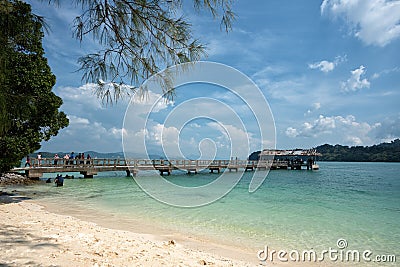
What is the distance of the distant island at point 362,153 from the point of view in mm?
93606

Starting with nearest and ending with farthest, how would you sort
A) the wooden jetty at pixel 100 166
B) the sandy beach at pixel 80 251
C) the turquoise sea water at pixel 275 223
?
the sandy beach at pixel 80 251, the turquoise sea water at pixel 275 223, the wooden jetty at pixel 100 166

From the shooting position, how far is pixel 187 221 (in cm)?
884

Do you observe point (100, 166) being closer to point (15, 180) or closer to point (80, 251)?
point (15, 180)

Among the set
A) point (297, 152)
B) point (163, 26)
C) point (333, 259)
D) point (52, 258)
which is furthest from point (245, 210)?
point (297, 152)

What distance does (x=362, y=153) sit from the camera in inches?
4141

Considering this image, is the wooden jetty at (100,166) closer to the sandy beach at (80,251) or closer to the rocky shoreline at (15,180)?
the rocky shoreline at (15,180)

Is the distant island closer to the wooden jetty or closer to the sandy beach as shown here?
the wooden jetty

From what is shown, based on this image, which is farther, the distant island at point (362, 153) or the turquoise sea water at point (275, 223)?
the distant island at point (362, 153)

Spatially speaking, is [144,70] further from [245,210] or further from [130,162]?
[130,162]

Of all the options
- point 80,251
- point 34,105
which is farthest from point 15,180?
point 80,251

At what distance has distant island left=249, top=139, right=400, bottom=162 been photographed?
93.6 m

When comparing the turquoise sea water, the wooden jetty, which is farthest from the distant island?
the turquoise sea water

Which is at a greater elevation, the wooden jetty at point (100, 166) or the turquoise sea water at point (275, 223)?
the wooden jetty at point (100, 166)

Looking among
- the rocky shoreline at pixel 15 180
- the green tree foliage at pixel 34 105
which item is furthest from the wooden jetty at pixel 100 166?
the green tree foliage at pixel 34 105
